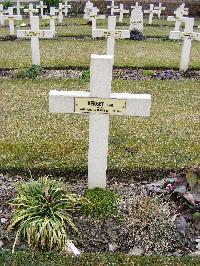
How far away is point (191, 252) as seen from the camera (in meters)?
4.28

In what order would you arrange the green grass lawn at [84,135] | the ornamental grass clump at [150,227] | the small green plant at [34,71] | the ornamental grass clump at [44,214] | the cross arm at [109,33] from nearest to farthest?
the ornamental grass clump at [44,214]
the ornamental grass clump at [150,227]
the green grass lawn at [84,135]
the small green plant at [34,71]
the cross arm at [109,33]

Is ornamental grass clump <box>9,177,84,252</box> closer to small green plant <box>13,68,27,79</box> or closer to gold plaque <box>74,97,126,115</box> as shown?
gold plaque <box>74,97,126,115</box>

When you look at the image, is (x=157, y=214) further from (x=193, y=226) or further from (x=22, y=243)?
(x=22, y=243)

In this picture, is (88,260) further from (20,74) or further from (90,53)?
(90,53)

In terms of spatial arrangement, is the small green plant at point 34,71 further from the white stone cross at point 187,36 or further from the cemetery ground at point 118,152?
the white stone cross at point 187,36

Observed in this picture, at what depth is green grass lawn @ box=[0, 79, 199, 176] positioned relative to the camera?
19.7 feet

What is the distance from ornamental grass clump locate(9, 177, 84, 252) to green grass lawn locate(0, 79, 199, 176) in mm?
1148

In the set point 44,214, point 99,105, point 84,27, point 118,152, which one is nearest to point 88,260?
point 44,214

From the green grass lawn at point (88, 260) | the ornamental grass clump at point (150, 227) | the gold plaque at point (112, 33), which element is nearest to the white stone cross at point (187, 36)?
the gold plaque at point (112, 33)

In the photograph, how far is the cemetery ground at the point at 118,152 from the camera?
435cm

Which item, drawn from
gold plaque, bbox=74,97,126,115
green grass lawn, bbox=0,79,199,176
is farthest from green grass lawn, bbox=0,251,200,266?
green grass lawn, bbox=0,79,199,176

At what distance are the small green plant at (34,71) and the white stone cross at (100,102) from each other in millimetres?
6072

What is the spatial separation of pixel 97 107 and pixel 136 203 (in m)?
1.20

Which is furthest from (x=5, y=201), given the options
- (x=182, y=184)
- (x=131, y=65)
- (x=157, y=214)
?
(x=131, y=65)
